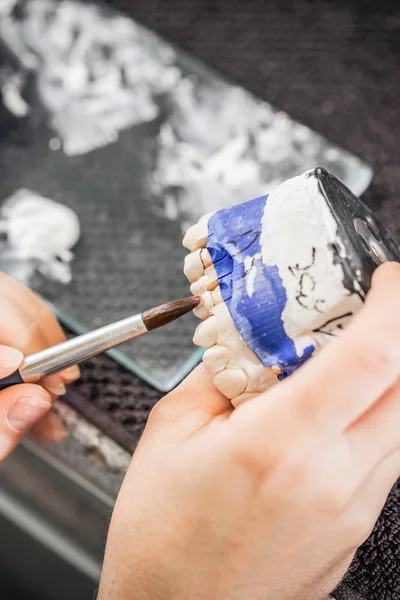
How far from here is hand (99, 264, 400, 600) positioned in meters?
0.30

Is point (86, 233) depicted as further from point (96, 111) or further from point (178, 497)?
point (178, 497)

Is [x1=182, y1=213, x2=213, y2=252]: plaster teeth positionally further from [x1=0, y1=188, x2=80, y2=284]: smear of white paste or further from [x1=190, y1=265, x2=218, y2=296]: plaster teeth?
[x1=0, y1=188, x2=80, y2=284]: smear of white paste

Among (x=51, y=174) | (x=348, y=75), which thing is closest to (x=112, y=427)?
(x=51, y=174)

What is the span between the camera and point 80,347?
0.45 metres

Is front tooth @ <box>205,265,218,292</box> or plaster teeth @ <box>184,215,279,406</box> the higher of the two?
front tooth @ <box>205,265,218,292</box>

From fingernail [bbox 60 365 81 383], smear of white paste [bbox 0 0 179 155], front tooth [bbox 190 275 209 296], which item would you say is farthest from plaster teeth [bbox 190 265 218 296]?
smear of white paste [bbox 0 0 179 155]

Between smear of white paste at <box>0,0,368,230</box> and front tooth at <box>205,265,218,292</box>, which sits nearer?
front tooth at <box>205,265,218,292</box>

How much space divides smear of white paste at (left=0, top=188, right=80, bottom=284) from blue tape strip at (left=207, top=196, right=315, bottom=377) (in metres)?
0.34

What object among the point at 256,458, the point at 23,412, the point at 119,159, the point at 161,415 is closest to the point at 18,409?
the point at 23,412

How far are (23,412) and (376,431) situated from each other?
274 millimetres

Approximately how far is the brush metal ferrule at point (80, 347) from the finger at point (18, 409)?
13mm

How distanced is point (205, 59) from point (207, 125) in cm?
13

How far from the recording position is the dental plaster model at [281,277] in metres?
0.34

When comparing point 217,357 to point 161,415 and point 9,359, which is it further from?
point 9,359
